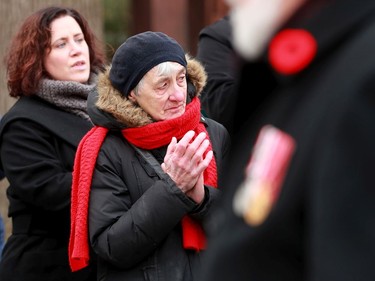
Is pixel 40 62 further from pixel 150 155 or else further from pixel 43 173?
pixel 150 155

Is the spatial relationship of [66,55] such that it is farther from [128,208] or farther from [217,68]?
[128,208]

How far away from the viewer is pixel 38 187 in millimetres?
4297

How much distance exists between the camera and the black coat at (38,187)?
431cm

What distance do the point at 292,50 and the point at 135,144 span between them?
2.17 metres

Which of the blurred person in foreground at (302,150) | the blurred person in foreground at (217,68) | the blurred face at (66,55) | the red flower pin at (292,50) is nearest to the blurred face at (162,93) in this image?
the blurred face at (66,55)

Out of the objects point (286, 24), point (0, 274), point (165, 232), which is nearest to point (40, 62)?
point (0, 274)

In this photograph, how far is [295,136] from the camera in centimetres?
146

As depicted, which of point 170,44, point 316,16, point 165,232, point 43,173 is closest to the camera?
point 316,16

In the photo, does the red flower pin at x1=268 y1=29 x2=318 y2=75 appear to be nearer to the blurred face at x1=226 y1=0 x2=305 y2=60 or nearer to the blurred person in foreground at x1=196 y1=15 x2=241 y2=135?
the blurred face at x1=226 y1=0 x2=305 y2=60

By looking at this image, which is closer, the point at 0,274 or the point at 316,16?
the point at 316,16

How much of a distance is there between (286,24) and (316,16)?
5 centimetres

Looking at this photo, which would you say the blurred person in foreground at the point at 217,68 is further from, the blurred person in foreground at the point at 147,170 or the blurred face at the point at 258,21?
the blurred face at the point at 258,21

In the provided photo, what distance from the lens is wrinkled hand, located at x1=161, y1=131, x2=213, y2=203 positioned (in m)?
3.47

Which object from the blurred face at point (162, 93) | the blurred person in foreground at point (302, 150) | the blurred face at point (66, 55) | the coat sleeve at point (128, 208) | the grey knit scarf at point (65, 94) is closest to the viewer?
the blurred person in foreground at point (302, 150)
